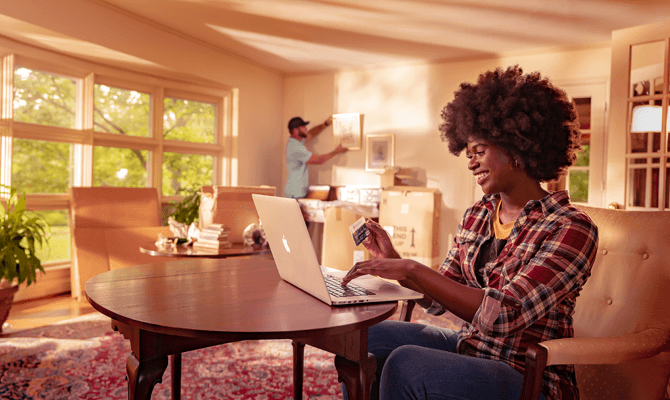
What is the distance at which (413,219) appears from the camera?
4770mm

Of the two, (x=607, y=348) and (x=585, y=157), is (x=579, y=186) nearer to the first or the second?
(x=585, y=157)

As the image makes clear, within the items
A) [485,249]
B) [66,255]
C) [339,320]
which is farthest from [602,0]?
[66,255]

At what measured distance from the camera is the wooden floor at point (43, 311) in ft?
10.3

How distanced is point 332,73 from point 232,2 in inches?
90.6

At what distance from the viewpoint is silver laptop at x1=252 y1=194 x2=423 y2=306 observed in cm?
110

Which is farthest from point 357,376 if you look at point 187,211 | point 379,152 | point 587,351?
point 379,152

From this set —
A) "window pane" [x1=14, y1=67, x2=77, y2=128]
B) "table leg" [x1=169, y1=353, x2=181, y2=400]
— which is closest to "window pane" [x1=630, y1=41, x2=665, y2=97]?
"table leg" [x1=169, y1=353, x2=181, y2=400]

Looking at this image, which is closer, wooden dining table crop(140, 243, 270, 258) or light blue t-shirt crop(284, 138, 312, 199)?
wooden dining table crop(140, 243, 270, 258)

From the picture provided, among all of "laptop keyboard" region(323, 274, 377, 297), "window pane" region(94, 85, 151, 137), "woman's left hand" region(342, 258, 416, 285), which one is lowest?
"laptop keyboard" region(323, 274, 377, 297)

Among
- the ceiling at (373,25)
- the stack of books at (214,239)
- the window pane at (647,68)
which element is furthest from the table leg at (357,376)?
the ceiling at (373,25)

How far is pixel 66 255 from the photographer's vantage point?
14.2 feet

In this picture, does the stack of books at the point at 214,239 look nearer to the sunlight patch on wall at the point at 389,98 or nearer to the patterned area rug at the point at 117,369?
the patterned area rug at the point at 117,369

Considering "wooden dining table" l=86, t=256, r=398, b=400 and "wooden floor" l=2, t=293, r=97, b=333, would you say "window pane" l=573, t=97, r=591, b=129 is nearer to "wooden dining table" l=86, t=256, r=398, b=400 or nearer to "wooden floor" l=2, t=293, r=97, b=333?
"wooden dining table" l=86, t=256, r=398, b=400

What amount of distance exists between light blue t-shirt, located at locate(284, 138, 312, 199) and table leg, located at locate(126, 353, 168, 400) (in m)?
4.50
